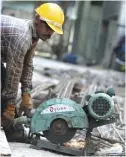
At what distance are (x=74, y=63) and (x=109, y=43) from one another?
83.6 inches

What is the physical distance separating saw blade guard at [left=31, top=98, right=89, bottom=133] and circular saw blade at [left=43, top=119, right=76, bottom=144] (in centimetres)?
6

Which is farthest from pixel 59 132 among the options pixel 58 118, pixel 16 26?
pixel 16 26

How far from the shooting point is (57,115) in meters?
6.09

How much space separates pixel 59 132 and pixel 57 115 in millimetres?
219

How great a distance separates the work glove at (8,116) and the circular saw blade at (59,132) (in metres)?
0.42

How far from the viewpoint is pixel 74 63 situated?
22906 mm

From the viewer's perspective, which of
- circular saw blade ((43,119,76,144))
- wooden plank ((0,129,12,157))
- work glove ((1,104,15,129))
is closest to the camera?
wooden plank ((0,129,12,157))

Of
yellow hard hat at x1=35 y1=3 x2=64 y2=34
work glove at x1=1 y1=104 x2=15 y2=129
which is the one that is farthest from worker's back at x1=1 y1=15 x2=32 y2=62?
work glove at x1=1 y1=104 x2=15 y2=129

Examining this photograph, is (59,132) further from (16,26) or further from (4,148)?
(16,26)

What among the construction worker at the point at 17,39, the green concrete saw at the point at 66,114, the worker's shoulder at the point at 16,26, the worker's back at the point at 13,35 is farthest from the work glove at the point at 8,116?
the worker's shoulder at the point at 16,26

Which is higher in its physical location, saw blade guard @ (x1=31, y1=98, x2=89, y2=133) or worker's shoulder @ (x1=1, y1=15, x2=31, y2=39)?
worker's shoulder @ (x1=1, y1=15, x2=31, y2=39)

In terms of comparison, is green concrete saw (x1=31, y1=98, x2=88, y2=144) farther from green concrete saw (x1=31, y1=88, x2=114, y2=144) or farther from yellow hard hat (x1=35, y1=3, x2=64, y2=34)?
yellow hard hat (x1=35, y1=3, x2=64, y2=34)

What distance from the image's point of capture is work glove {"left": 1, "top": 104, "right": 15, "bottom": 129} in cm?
602

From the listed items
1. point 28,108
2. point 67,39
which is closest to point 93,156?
point 28,108
